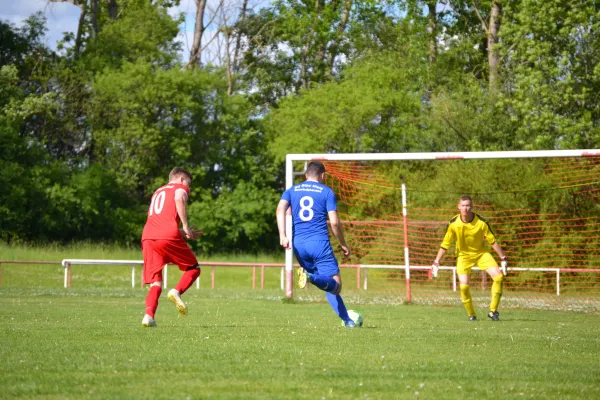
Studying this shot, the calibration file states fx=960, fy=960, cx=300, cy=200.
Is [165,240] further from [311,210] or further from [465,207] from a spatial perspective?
[465,207]

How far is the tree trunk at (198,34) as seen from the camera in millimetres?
50250

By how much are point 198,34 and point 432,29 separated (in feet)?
41.2

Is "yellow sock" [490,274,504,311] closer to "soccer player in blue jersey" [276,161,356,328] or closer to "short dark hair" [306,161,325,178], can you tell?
"soccer player in blue jersey" [276,161,356,328]

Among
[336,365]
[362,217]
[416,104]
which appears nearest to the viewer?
[336,365]

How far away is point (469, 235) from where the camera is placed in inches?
595

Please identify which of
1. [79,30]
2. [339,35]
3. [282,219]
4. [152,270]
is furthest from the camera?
[339,35]

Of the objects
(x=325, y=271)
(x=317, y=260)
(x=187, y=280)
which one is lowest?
(x=187, y=280)

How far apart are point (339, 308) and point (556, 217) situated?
15.5m

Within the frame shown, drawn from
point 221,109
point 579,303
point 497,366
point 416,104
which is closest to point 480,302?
point 579,303

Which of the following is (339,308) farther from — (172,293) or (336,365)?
(336,365)

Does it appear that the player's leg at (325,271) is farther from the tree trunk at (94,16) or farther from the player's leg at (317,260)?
the tree trunk at (94,16)

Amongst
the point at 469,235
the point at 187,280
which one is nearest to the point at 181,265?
the point at 187,280

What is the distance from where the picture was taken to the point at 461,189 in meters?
30.5

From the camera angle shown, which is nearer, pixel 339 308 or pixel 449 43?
pixel 339 308
